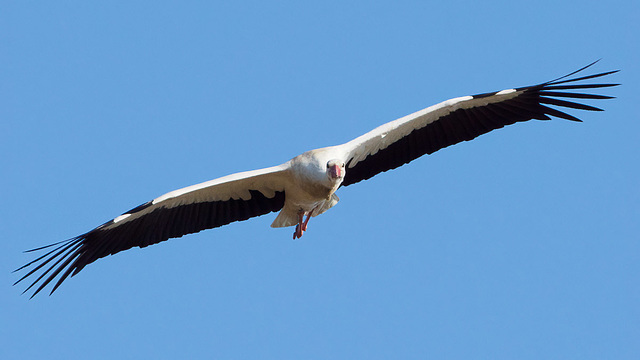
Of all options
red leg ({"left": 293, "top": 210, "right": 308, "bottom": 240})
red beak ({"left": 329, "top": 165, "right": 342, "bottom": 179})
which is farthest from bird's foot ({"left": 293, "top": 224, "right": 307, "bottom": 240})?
red beak ({"left": 329, "top": 165, "right": 342, "bottom": 179})

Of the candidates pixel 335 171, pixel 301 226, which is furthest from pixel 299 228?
pixel 335 171

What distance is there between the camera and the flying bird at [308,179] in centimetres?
1164

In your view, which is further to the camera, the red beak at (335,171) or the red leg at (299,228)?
the red leg at (299,228)

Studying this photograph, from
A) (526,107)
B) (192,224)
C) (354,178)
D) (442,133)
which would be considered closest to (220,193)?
(192,224)

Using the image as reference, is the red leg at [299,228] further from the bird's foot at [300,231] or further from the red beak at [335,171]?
the red beak at [335,171]

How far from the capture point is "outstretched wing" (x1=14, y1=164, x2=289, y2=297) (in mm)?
11664

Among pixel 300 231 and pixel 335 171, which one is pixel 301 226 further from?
pixel 335 171

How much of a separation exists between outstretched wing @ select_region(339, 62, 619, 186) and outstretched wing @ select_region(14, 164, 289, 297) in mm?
909

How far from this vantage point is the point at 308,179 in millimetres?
11633

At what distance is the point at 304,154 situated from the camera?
38.6 ft

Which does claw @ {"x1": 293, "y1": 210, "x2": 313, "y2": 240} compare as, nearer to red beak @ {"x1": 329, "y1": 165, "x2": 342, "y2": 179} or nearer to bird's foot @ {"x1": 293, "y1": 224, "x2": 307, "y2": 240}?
bird's foot @ {"x1": 293, "y1": 224, "x2": 307, "y2": 240}

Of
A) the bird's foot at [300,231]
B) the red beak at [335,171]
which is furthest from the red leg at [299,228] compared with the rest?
the red beak at [335,171]

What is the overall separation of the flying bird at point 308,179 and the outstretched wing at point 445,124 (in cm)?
1

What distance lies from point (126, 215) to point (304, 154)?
1.97 meters
